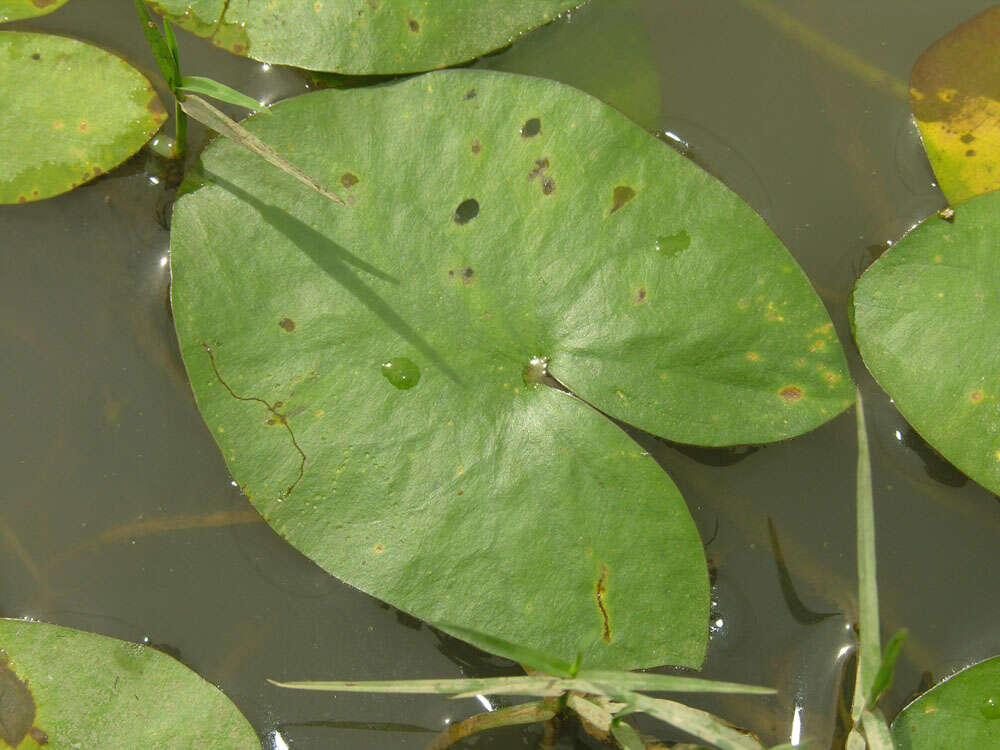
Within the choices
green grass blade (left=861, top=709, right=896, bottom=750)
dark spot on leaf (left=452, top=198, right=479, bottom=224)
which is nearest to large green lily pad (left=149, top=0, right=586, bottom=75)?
dark spot on leaf (left=452, top=198, right=479, bottom=224)

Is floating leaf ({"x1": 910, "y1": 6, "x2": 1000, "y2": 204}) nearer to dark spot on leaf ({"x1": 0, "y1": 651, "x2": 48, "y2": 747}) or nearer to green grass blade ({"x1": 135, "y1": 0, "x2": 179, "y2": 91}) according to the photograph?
green grass blade ({"x1": 135, "y1": 0, "x2": 179, "y2": 91})

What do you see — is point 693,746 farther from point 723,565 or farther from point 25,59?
point 25,59

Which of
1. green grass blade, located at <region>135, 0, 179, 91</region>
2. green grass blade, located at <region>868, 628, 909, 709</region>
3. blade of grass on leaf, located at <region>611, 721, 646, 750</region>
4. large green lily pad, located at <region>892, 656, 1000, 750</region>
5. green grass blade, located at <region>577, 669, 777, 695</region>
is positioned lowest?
blade of grass on leaf, located at <region>611, 721, 646, 750</region>

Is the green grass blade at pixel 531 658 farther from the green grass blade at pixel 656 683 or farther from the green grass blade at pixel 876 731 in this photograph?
the green grass blade at pixel 876 731

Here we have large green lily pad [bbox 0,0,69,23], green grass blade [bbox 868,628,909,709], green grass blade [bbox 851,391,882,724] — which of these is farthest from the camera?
large green lily pad [bbox 0,0,69,23]

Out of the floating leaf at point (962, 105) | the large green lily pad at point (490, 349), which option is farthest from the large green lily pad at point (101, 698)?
the floating leaf at point (962, 105)

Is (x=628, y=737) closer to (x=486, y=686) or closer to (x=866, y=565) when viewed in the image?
(x=486, y=686)
